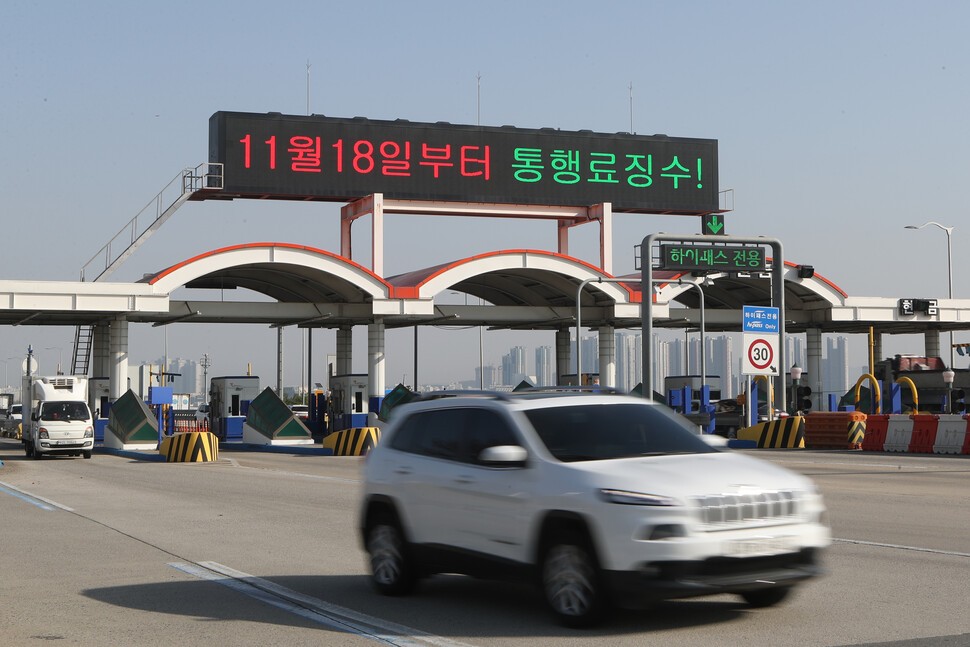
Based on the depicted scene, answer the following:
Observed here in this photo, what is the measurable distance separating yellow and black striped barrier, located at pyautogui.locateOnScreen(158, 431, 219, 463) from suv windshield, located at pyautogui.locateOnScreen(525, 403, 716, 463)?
27595 millimetres

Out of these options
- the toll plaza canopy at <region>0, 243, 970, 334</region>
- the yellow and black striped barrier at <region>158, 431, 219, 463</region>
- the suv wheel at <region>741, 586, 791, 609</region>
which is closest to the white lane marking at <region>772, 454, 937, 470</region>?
the toll plaza canopy at <region>0, 243, 970, 334</region>

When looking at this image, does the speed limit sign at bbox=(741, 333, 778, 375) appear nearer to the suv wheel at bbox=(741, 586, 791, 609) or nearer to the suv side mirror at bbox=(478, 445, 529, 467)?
the suv wheel at bbox=(741, 586, 791, 609)

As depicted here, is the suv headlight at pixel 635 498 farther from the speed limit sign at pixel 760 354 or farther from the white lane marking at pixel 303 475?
the speed limit sign at pixel 760 354

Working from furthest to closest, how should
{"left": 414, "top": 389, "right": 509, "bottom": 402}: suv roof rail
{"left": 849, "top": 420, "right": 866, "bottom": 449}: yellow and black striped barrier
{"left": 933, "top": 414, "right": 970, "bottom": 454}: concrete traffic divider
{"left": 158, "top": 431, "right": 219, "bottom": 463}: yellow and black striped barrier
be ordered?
{"left": 849, "top": 420, "right": 866, "bottom": 449}: yellow and black striped barrier < {"left": 158, "top": 431, "right": 219, "bottom": 463}: yellow and black striped barrier < {"left": 933, "top": 414, "right": 970, "bottom": 454}: concrete traffic divider < {"left": 414, "top": 389, "right": 509, "bottom": 402}: suv roof rail

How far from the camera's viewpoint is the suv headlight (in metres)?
7.38

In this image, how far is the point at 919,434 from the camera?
108ft

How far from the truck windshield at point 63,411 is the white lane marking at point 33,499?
12.7 metres

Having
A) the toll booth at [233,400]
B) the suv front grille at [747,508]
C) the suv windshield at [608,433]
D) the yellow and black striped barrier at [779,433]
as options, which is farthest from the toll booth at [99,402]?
the suv front grille at [747,508]

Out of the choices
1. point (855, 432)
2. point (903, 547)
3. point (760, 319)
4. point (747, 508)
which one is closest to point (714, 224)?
point (855, 432)

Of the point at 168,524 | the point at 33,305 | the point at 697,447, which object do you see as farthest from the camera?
the point at 33,305

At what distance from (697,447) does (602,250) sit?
41089mm

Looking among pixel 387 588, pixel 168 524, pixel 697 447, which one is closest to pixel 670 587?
pixel 697 447

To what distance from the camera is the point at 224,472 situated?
28562mm

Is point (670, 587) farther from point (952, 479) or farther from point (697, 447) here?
point (952, 479)
